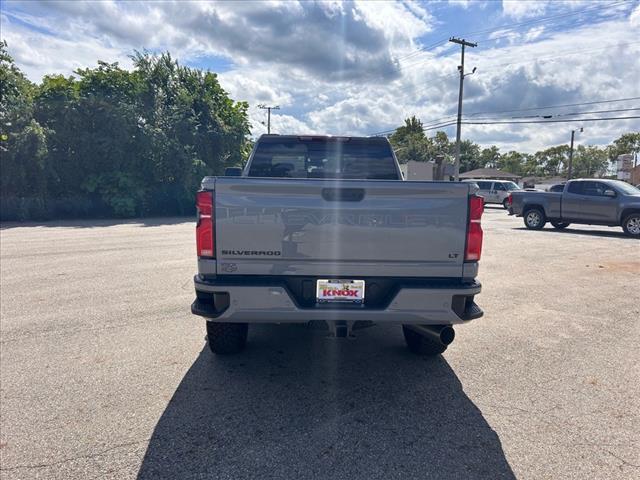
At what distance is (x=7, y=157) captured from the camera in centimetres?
1745

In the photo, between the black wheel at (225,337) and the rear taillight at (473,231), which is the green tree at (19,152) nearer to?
the black wheel at (225,337)

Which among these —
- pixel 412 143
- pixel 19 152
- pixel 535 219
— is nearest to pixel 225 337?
pixel 535 219

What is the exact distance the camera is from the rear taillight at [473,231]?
3.17 metres

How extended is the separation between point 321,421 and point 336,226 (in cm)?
141

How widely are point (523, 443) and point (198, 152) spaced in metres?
21.2

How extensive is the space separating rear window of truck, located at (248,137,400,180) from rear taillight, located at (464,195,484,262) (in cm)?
198

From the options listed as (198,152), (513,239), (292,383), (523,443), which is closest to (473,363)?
(523,443)

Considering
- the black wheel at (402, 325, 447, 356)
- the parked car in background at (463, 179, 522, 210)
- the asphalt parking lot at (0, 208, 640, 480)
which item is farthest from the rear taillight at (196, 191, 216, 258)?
the parked car in background at (463, 179, 522, 210)

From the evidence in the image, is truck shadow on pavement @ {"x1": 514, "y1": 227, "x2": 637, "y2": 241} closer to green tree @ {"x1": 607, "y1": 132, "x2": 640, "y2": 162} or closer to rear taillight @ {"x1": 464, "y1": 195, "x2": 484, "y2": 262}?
rear taillight @ {"x1": 464, "y1": 195, "x2": 484, "y2": 262}

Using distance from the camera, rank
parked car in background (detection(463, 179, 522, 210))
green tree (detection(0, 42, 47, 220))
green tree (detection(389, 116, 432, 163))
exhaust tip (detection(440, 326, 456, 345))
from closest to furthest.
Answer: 1. exhaust tip (detection(440, 326, 456, 345))
2. green tree (detection(0, 42, 47, 220))
3. parked car in background (detection(463, 179, 522, 210))
4. green tree (detection(389, 116, 432, 163))

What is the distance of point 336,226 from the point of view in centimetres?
311

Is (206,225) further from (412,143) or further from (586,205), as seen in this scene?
(412,143)

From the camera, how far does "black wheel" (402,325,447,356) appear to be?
13.3ft

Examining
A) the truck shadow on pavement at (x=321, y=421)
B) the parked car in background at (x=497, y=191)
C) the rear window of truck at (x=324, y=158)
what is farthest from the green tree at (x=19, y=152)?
the parked car in background at (x=497, y=191)
